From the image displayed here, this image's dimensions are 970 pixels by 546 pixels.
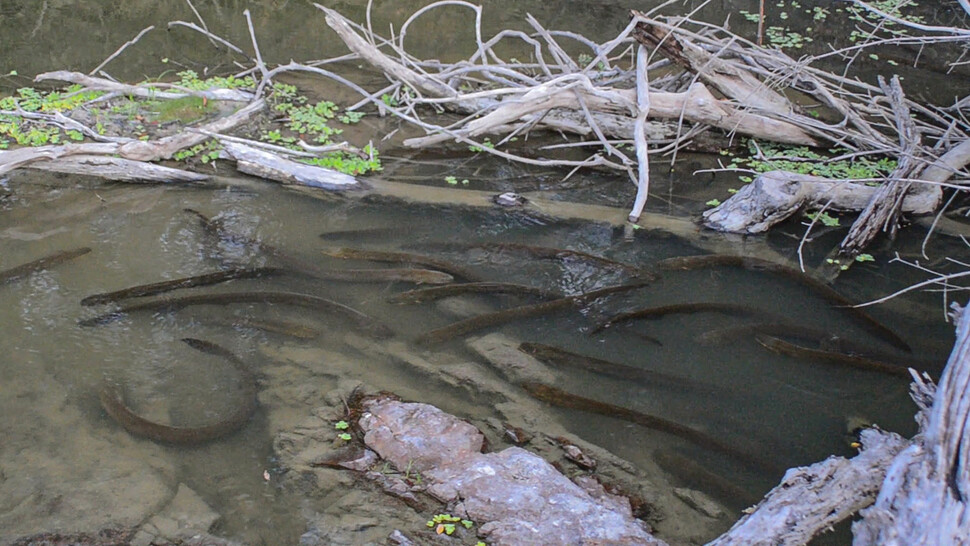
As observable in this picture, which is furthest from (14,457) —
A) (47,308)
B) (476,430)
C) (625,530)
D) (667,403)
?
(667,403)

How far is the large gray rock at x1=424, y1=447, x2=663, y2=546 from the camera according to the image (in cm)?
352

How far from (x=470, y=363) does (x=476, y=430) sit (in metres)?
0.70

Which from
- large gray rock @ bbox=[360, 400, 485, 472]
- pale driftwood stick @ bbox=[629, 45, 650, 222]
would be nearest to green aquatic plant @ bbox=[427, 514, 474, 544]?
large gray rock @ bbox=[360, 400, 485, 472]

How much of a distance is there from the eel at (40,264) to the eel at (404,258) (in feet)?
6.04

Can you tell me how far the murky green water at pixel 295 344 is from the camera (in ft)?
13.1

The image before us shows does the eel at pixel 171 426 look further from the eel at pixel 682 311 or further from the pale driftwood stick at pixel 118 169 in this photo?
the pale driftwood stick at pixel 118 169

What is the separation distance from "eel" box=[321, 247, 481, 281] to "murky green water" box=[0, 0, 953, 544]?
0.22 meters

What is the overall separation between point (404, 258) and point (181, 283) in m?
1.59

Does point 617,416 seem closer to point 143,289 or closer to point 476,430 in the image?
point 476,430

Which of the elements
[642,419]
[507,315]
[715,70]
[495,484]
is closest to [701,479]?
[642,419]

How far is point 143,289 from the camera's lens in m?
5.33

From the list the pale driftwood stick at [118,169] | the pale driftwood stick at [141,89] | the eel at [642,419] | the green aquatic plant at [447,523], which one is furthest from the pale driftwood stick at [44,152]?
the green aquatic plant at [447,523]

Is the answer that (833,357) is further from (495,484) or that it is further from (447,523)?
(447,523)

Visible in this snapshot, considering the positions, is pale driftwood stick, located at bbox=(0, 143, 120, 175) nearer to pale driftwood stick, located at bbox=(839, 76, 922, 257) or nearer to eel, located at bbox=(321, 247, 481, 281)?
eel, located at bbox=(321, 247, 481, 281)
